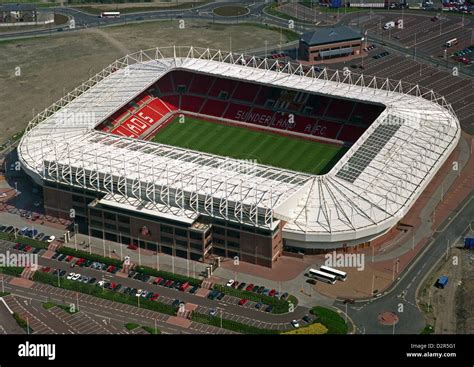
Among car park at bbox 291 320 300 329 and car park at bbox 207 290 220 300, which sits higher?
car park at bbox 207 290 220 300

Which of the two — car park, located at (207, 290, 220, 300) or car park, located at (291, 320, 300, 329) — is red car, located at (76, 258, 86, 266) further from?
car park, located at (291, 320, 300, 329)

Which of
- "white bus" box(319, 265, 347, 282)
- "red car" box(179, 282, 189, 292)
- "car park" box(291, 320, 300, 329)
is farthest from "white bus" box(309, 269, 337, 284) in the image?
"red car" box(179, 282, 189, 292)

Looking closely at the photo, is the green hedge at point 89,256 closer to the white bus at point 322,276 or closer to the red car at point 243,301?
the red car at point 243,301

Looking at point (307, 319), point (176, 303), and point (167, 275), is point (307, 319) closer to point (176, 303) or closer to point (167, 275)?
point (176, 303)

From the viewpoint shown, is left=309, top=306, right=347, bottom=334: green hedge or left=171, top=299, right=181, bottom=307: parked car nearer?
left=309, top=306, right=347, bottom=334: green hedge


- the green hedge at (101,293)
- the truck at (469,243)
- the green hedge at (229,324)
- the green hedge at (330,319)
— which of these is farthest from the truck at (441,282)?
the green hedge at (101,293)

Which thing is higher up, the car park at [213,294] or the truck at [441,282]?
the truck at [441,282]

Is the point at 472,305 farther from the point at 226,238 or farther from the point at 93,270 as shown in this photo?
the point at 93,270
